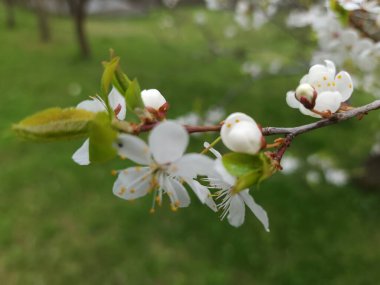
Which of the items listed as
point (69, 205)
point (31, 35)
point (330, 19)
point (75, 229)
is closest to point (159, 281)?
point (75, 229)

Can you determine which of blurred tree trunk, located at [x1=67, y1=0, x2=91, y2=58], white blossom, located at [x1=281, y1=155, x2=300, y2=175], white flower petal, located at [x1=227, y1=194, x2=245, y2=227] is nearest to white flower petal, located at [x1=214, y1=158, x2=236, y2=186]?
white flower petal, located at [x1=227, y1=194, x2=245, y2=227]

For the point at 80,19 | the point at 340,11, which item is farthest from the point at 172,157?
the point at 80,19

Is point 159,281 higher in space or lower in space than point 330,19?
lower

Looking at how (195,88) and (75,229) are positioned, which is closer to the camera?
(75,229)

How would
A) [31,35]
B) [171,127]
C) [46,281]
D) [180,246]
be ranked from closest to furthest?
1. [171,127]
2. [46,281]
3. [180,246]
4. [31,35]

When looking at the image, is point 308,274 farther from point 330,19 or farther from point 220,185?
point 220,185

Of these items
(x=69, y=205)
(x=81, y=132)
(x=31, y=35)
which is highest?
(x=81, y=132)

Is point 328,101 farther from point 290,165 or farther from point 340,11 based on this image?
point 290,165
